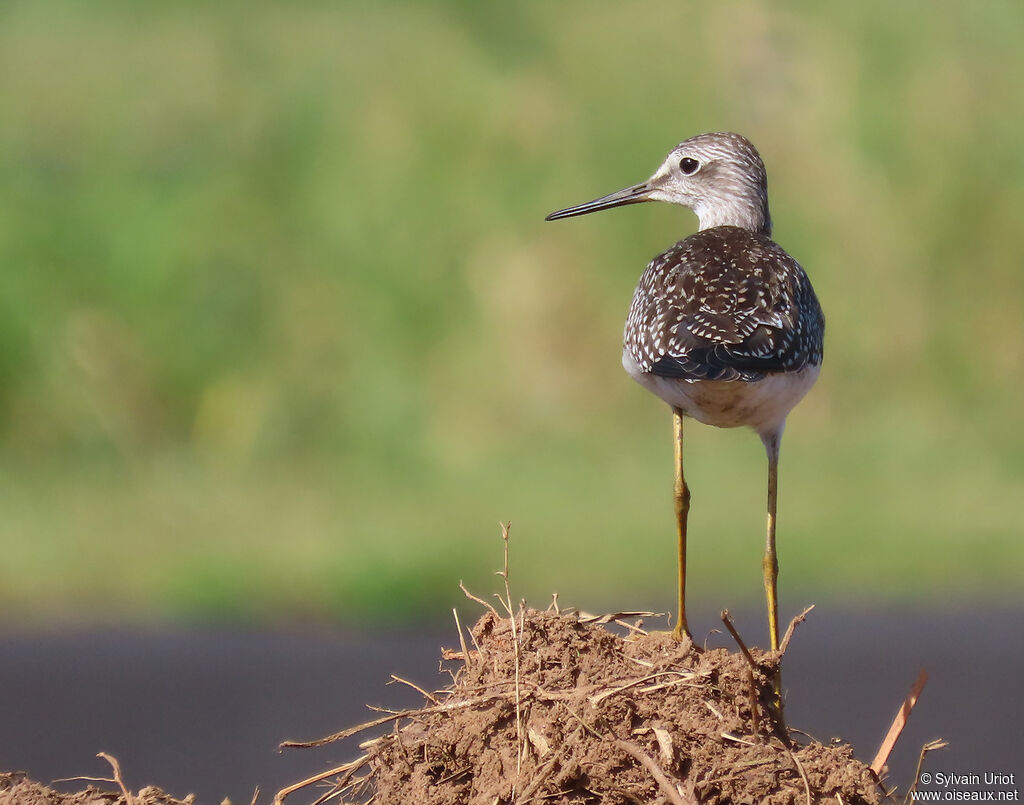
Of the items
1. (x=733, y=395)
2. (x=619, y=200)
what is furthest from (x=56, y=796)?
(x=619, y=200)

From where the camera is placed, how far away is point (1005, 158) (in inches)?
745

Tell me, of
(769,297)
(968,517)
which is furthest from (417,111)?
(769,297)

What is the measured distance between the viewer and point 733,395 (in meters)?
7.22

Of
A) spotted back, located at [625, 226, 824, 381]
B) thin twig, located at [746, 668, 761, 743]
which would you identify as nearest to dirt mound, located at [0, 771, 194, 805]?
thin twig, located at [746, 668, 761, 743]

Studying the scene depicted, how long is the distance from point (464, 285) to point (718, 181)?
8.91 metres

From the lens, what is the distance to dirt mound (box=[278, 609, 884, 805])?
491 centimetres

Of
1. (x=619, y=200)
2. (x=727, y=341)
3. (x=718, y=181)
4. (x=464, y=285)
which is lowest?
(x=727, y=341)

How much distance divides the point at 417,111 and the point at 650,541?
628 centimetres

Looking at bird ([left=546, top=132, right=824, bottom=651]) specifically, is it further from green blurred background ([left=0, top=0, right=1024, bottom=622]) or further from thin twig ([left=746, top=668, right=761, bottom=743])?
green blurred background ([left=0, top=0, right=1024, bottom=622])

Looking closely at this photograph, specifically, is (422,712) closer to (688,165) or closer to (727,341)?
(727,341)

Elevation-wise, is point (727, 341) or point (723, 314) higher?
point (723, 314)

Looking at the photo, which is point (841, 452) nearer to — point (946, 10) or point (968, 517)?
point (968, 517)

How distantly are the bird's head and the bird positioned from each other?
1.59ft

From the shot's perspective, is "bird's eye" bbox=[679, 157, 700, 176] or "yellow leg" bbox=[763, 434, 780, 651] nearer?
"yellow leg" bbox=[763, 434, 780, 651]
